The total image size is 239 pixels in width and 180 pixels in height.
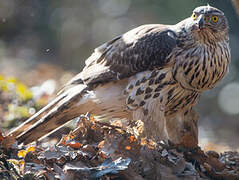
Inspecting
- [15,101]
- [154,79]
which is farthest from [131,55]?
[15,101]

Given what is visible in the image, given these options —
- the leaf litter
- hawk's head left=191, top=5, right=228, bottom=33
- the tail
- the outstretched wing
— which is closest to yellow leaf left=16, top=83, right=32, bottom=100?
the tail

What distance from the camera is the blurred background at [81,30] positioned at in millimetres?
11359

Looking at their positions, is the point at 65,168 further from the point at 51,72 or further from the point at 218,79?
the point at 51,72

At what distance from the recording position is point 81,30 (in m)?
13.3

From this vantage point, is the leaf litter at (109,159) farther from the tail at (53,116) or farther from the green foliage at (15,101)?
the green foliage at (15,101)

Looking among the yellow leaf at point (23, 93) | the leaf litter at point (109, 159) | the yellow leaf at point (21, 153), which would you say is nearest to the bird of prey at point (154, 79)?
the leaf litter at point (109, 159)

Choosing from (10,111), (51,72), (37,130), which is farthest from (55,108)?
(51,72)

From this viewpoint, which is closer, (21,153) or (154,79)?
(21,153)

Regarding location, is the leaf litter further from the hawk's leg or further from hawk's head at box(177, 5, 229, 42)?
hawk's head at box(177, 5, 229, 42)

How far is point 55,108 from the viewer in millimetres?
6270

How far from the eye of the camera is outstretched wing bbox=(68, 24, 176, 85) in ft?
19.5

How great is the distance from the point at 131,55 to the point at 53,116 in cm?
118

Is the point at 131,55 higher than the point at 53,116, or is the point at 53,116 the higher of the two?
the point at 131,55

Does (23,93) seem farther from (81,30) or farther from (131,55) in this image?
(81,30)
